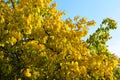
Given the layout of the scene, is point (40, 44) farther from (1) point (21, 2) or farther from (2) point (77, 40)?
(1) point (21, 2)

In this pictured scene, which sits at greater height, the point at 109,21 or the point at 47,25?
the point at 109,21

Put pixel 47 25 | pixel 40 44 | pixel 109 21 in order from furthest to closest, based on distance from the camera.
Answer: pixel 109 21 → pixel 47 25 → pixel 40 44

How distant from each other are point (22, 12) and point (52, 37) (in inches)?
68.1

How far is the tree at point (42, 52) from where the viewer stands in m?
15.1

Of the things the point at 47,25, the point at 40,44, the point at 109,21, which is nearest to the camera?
the point at 40,44

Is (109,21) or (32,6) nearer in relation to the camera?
(32,6)

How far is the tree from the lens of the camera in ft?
49.4

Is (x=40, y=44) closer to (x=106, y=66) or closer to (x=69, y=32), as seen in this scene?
(x=69, y=32)

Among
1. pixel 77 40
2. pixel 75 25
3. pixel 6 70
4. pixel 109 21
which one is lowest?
pixel 6 70

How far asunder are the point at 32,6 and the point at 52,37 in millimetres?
2172

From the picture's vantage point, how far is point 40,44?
1509cm

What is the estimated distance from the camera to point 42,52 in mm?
15094

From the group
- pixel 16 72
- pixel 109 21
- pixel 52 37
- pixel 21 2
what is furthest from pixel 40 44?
pixel 109 21

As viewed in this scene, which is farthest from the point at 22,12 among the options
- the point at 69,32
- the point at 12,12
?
the point at 69,32
